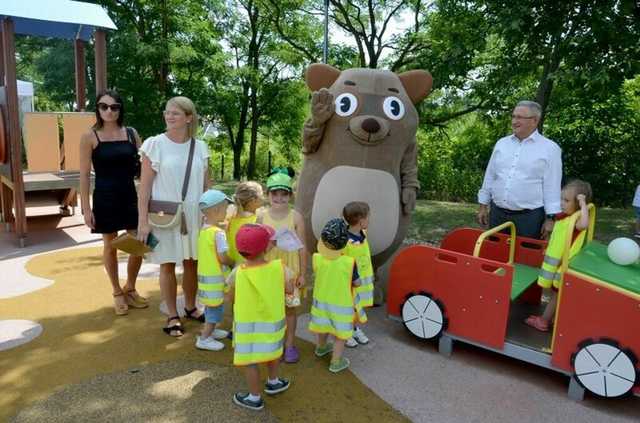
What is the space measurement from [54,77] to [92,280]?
11.5 m

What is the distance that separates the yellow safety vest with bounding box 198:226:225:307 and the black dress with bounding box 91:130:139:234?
1.08 metres

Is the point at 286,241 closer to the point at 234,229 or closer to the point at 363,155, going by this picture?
the point at 234,229

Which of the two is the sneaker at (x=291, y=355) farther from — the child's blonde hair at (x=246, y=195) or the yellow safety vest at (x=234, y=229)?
the child's blonde hair at (x=246, y=195)

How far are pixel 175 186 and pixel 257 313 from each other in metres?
1.37

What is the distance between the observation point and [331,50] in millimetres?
17266

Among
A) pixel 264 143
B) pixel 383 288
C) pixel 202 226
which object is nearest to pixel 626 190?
pixel 383 288

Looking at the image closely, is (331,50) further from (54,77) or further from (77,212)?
(77,212)

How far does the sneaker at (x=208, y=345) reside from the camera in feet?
12.1

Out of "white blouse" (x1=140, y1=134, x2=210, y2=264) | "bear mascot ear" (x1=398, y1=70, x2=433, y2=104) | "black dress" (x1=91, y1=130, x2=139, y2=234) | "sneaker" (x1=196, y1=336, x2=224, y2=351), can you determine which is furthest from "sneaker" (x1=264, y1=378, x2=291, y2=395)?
"bear mascot ear" (x1=398, y1=70, x2=433, y2=104)

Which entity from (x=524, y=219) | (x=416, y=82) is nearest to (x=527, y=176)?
(x=524, y=219)

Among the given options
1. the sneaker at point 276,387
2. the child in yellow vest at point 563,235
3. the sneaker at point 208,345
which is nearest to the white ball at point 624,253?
the child in yellow vest at point 563,235

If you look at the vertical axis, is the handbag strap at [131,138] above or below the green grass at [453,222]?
above

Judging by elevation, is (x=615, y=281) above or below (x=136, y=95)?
below

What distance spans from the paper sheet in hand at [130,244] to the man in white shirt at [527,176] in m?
2.99
